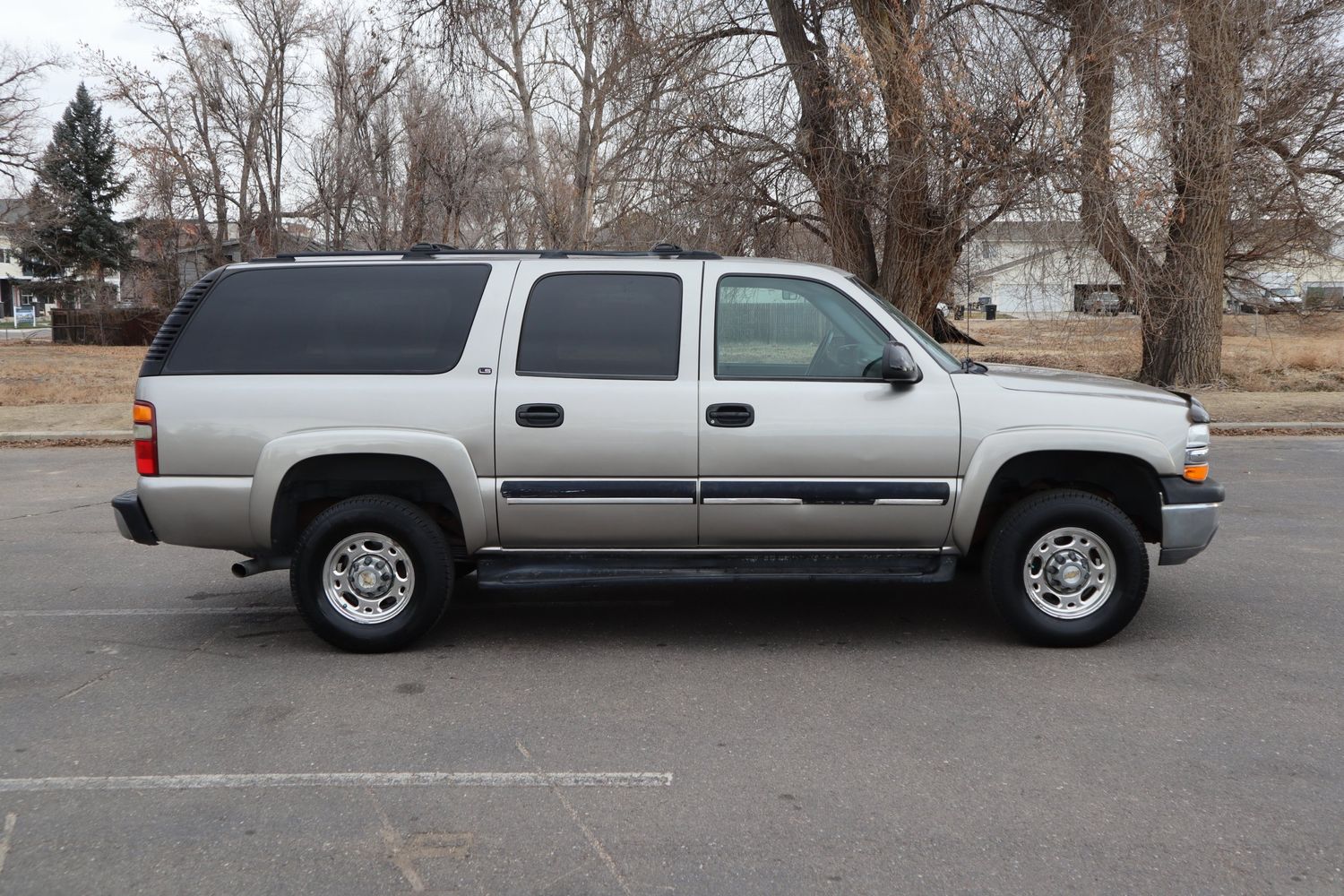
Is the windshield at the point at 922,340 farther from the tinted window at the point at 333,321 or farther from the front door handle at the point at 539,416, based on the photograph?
the tinted window at the point at 333,321

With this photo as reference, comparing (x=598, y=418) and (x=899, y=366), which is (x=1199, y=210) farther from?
(x=598, y=418)

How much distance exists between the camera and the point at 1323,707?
4.78m

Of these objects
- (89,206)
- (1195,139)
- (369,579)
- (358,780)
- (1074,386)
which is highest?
(89,206)

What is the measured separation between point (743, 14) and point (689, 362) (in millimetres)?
12537

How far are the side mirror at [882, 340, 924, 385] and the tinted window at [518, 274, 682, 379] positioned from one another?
3.35 ft

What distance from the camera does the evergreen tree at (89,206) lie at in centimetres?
4956

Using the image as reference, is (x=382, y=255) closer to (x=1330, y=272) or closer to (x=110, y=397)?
(x=110, y=397)

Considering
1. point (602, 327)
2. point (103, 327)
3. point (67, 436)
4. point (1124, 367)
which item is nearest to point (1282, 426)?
point (1124, 367)

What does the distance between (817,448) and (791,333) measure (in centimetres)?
62

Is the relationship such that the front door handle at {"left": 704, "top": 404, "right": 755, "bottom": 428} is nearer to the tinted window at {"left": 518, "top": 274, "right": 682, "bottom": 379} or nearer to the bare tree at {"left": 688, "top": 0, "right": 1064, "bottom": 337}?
the tinted window at {"left": 518, "top": 274, "right": 682, "bottom": 379}

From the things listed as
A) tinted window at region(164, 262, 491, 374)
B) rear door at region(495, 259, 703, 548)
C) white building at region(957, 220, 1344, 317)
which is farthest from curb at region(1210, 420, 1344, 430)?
tinted window at region(164, 262, 491, 374)

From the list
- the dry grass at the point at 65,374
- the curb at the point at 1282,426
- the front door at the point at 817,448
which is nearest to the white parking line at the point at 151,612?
the front door at the point at 817,448

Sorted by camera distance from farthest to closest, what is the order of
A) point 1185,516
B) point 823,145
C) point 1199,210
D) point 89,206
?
1. point 89,206
2. point 1199,210
3. point 823,145
4. point 1185,516

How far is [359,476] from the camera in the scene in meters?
5.64
